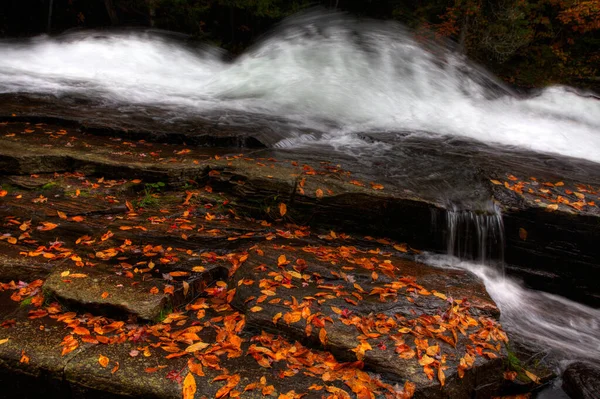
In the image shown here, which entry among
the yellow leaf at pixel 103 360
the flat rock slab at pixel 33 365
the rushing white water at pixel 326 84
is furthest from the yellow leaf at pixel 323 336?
the rushing white water at pixel 326 84

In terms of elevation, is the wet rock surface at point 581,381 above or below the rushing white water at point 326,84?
Result: below

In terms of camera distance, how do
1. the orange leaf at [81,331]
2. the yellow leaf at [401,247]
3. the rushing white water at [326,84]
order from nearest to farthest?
the orange leaf at [81,331], the yellow leaf at [401,247], the rushing white water at [326,84]

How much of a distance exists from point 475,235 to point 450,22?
16.2m

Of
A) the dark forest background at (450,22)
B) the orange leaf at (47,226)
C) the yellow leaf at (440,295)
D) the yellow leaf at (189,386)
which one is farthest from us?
the dark forest background at (450,22)

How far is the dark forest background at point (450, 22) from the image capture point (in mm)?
17203

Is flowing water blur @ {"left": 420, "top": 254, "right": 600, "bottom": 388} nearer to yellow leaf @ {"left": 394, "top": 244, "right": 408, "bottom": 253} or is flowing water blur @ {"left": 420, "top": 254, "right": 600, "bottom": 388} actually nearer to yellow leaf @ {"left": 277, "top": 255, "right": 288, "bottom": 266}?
yellow leaf @ {"left": 394, "top": 244, "right": 408, "bottom": 253}

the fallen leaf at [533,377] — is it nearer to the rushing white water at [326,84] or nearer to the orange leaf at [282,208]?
the orange leaf at [282,208]

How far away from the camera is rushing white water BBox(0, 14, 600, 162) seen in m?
9.98

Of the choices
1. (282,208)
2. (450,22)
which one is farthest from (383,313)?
(450,22)

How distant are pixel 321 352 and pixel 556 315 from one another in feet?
11.7

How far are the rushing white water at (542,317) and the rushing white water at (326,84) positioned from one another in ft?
13.1

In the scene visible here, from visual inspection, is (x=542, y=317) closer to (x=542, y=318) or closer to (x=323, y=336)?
(x=542, y=318)

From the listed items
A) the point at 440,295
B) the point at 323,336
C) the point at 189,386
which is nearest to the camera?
the point at 189,386

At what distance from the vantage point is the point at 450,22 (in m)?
18.5
